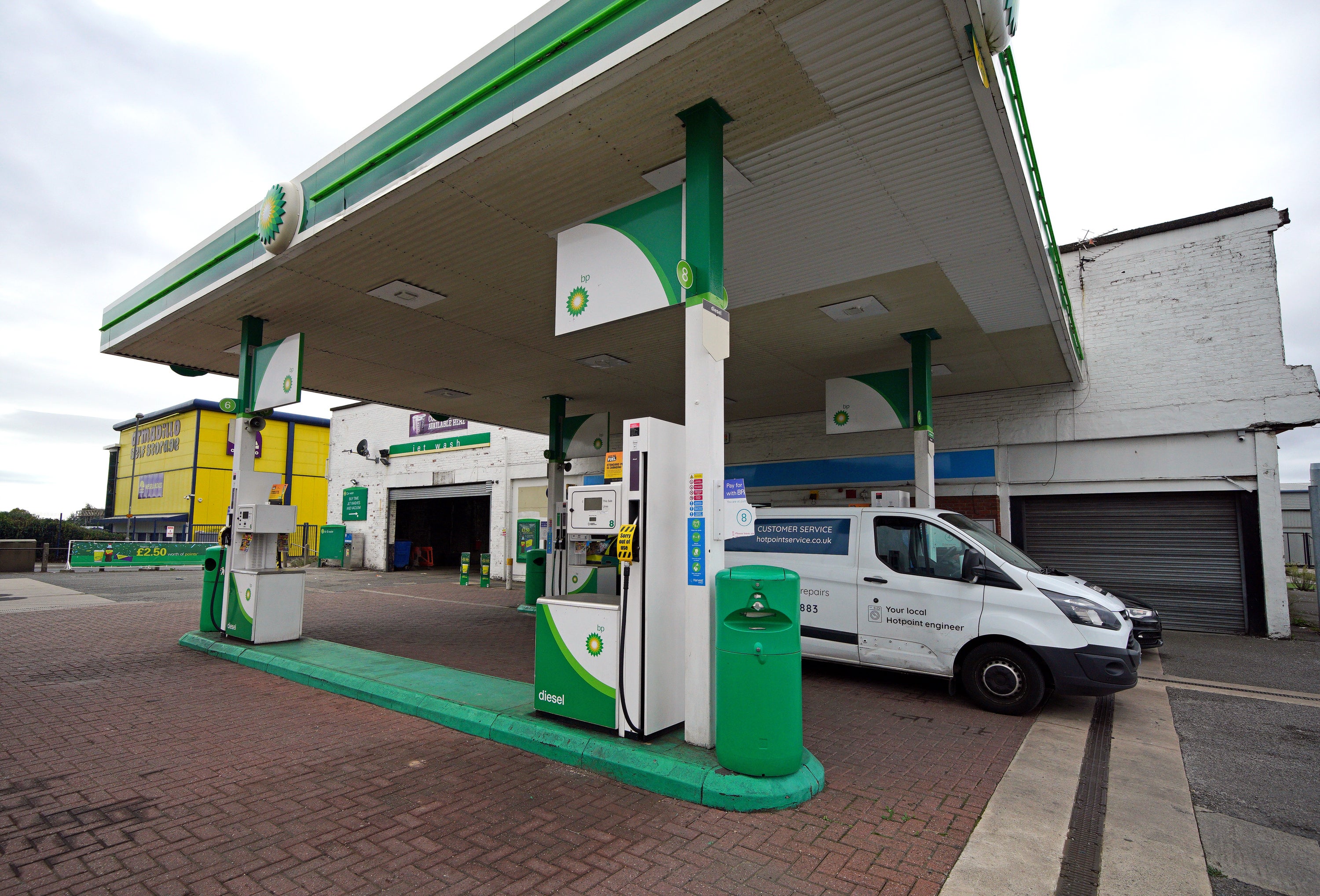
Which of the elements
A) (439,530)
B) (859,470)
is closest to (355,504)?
(439,530)

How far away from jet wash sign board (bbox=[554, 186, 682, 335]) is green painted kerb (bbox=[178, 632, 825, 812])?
286 centimetres

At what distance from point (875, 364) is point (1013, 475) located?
3.33 metres

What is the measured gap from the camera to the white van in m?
5.71

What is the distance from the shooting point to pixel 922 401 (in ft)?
30.4

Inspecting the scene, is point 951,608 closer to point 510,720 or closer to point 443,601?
point 510,720

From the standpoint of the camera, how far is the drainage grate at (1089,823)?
312 cm

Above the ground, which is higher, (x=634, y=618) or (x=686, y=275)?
(x=686, y=275)

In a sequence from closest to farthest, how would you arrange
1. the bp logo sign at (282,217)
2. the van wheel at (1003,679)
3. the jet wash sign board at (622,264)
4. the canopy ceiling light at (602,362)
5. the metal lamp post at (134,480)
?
the jet wash sign board at (622,264) → the van wheel at (1003,679) → the bp logo sign at (282,217) → the canopy ceiling light at (602,362) → the metal lamp post at (134,480)

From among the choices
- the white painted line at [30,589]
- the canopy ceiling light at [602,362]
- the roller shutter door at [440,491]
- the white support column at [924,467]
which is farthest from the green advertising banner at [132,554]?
the white support column at [924,467]

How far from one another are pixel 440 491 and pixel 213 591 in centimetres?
1295

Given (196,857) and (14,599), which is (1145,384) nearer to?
(196,857)

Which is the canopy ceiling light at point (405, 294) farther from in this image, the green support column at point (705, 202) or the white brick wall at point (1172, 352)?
the white brick wall at point (1172, 352)

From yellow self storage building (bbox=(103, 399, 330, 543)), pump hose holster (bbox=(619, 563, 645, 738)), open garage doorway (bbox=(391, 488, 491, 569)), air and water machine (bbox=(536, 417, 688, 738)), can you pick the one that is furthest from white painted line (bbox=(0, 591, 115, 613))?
pump hose holster (bbox=(619, 563, 645, 738))

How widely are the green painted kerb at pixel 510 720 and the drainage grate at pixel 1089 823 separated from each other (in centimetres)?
129
